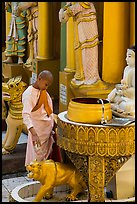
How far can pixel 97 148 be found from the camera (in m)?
3.29

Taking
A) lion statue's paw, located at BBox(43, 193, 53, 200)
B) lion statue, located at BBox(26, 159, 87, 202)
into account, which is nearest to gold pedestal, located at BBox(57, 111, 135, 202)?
lion statue, located at BBox(26, 159, 87, 202)

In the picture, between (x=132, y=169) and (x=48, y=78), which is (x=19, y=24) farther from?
(x=132, y=169)

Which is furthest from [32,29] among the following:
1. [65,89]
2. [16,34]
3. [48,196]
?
[48,196]

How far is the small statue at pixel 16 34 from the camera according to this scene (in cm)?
735

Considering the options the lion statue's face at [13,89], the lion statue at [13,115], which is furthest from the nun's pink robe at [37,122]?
the lion statue's face at [13,89]

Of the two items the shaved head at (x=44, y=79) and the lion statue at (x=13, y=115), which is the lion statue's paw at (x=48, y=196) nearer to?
the shaved head at (x=44, y=79)

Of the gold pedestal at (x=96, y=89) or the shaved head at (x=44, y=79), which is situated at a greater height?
the shaved head at (x=44, y=79)

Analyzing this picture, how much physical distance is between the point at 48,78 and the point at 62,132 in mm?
696

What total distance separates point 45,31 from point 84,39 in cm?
171

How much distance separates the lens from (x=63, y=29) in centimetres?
582

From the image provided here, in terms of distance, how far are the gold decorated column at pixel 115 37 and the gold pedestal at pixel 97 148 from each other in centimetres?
204

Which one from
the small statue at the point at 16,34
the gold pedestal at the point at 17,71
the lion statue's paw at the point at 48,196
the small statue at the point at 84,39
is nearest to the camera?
the lion statue's paw at the point at 48,196

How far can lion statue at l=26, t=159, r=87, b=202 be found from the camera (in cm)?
357

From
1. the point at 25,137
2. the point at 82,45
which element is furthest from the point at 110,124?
the point at 25,137
